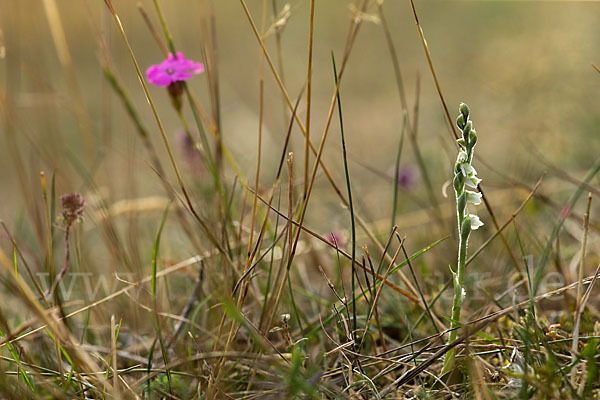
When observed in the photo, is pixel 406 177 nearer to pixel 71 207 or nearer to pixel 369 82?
pixel 71 207

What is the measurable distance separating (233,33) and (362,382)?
18.9ft

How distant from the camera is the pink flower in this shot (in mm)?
937

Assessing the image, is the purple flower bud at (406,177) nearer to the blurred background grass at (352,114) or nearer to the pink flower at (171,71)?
the blurred background grass at (352,114)

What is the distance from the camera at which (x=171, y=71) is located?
3.17 ft

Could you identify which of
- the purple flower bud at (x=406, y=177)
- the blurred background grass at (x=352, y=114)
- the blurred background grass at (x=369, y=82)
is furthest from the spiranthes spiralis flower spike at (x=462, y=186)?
the purple flower bud at (x=406, y=177)

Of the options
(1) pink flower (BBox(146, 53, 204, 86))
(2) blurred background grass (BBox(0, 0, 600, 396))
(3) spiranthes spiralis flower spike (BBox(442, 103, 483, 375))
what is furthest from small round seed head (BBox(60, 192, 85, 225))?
(3) spiranthes spiralis flower spike (BBox(442, 103, 483, 375))

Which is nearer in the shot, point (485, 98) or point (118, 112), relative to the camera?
point (485, 98)

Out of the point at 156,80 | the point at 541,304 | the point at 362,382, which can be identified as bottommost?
the point at 541,304

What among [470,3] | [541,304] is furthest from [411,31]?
[541,304]

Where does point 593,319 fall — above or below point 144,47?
below

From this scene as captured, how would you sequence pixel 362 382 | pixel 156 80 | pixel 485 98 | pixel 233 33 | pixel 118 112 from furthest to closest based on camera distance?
pixel 233 33 < pixel 118 112 < pixel 485 98 < pixel 156 80 < pixel 362 382

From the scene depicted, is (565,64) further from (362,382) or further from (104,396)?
(104,396)

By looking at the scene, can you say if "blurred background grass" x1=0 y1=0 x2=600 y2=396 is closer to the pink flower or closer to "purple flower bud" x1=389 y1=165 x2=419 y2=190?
"purple flower bud" x1=389 y1=165 x2=419 y2=190

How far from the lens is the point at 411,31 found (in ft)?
17.7
